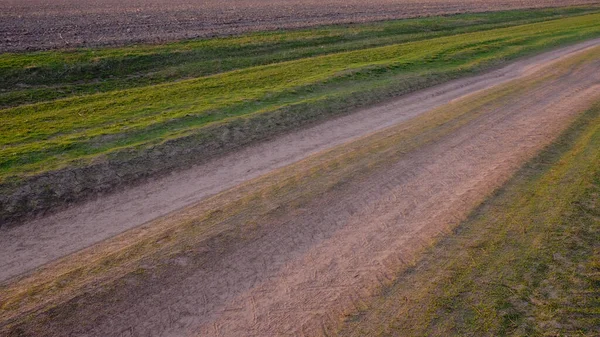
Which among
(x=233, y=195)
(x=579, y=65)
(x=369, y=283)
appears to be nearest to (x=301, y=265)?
(x=369, y=283)

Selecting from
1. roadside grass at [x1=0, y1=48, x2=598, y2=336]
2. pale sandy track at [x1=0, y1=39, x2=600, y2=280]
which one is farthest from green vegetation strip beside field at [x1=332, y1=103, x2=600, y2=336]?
pale sandy track at [x1=0, y1=39, x2=600, y2=280]

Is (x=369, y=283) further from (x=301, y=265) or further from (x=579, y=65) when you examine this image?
(x=579, y=65)

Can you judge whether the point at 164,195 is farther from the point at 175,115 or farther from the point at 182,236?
the point at 175,115

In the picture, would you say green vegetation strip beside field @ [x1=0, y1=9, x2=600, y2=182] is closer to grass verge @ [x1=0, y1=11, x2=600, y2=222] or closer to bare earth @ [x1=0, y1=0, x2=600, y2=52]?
grass verge @ [x1=0, y1=11, x2=600, y2=222]

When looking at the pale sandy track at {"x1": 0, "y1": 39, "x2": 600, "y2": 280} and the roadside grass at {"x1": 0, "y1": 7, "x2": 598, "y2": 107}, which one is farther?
the roadside grass at {"x1": 0, "y1": 7, "x2": 598, "y2": 107}

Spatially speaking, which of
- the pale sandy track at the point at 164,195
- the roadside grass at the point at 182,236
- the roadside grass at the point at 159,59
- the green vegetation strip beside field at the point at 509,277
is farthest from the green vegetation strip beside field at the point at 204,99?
the green vegetation strip beside field at the point at 509,277

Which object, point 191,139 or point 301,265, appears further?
point 191,139
